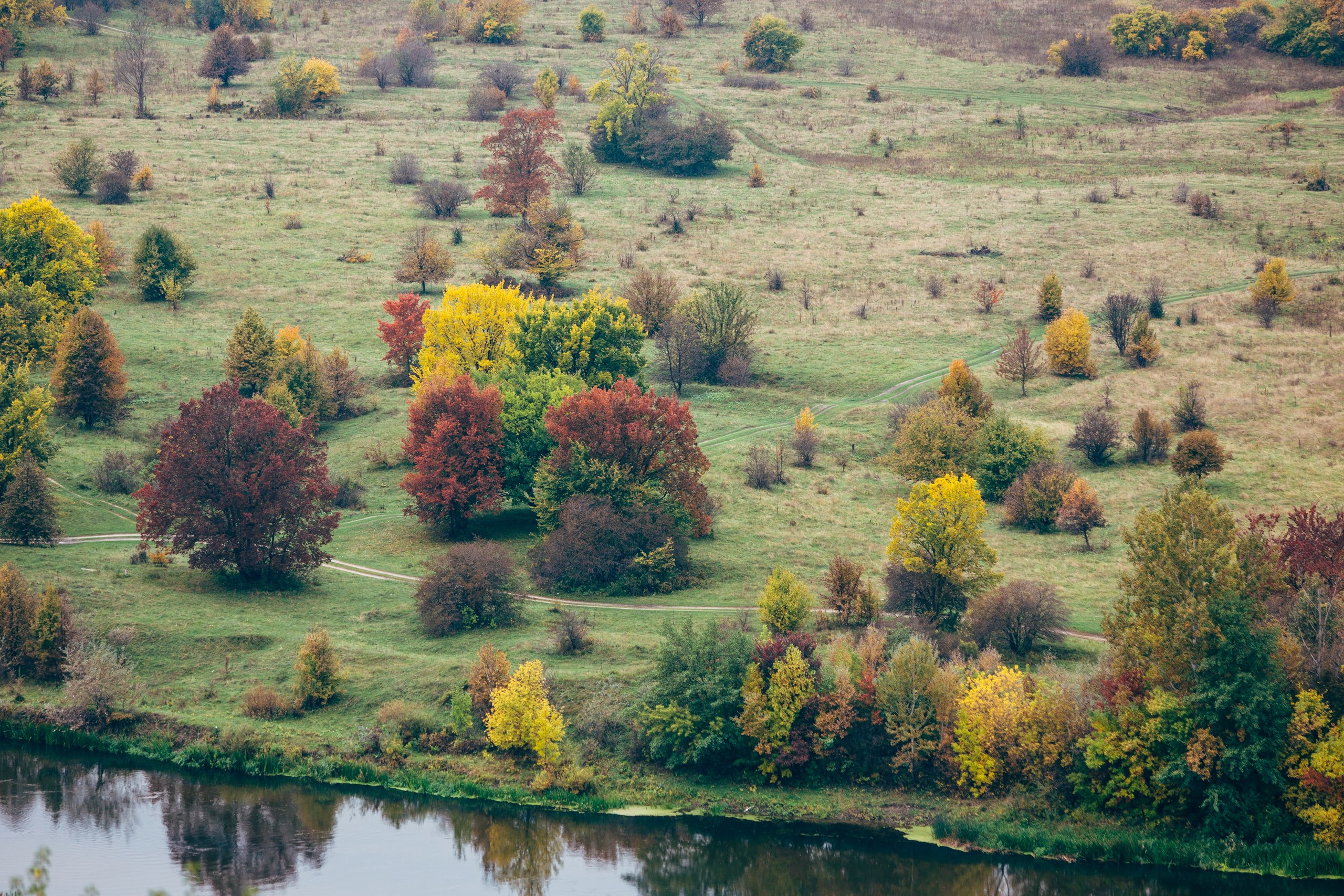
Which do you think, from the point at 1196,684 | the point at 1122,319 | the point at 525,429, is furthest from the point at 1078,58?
the point at 1196,684

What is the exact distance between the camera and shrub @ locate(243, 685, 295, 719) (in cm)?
4809

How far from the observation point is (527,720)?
45844mm

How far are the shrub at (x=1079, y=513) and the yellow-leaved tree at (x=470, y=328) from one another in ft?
105

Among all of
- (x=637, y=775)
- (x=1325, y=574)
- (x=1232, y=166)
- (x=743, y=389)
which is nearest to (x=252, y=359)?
(x=743, y=389)

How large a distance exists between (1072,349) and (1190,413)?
10736 mm

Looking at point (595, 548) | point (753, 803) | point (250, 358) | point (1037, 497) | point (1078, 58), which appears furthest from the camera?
point (1078, 58)

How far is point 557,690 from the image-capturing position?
159ft

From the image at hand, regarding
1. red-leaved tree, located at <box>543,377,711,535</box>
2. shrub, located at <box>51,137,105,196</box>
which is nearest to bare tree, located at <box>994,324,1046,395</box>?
red-leaved tree, located at <box>543,377,711,535</box>

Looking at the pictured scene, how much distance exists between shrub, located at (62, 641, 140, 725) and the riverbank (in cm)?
82

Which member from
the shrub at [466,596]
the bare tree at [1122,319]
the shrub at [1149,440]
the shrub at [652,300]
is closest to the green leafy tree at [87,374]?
the shrub at [466,596]

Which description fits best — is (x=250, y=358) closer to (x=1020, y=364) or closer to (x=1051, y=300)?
(x=1020, y=364)

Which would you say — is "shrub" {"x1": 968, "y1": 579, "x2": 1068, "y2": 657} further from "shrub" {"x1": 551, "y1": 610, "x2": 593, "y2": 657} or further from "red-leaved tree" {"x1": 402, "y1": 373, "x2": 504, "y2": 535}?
"red-leaved tree" {"x1": 402, "y1": 373, "x2": 504, "y2": 535}

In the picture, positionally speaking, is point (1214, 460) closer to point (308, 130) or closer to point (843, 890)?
point (843, 890)

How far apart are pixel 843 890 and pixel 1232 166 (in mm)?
100607
